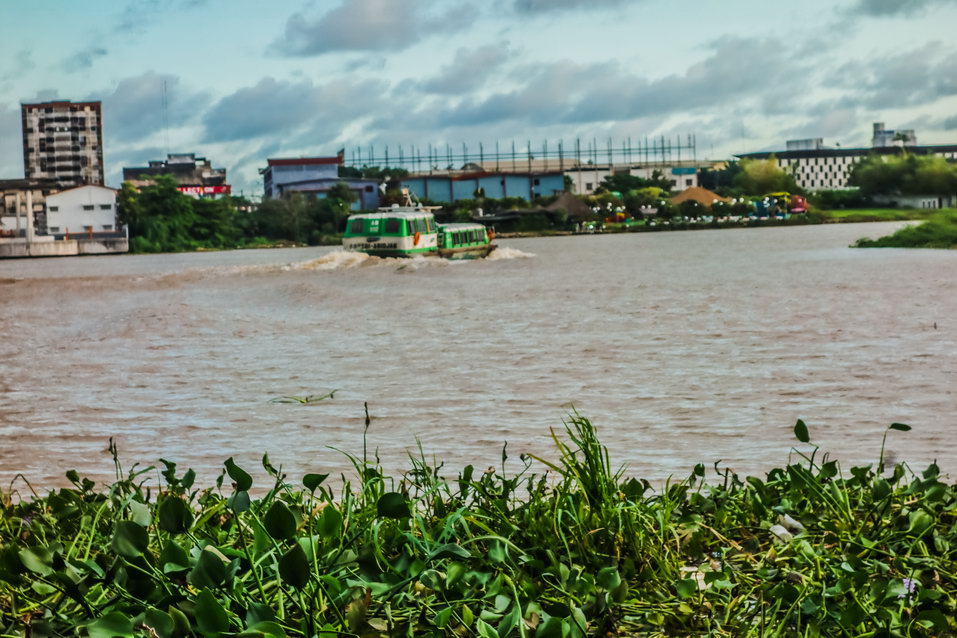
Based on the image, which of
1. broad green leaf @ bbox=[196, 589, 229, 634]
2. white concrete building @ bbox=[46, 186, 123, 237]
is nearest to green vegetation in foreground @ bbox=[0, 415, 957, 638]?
broad green leaf @ bbox=[196, 589, 229, 634]

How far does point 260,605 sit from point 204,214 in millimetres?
70311

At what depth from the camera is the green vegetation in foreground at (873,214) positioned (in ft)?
253

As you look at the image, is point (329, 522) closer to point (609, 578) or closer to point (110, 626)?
point (110, 626)

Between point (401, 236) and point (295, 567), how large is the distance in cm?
2834

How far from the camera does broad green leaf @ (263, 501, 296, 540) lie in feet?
5.77

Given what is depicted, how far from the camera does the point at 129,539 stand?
1.83m

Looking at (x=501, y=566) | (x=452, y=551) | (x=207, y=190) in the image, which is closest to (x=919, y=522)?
(x=501, y=566)

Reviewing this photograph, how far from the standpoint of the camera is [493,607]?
198 cm

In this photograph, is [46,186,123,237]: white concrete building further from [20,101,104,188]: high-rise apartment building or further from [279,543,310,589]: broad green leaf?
[279,543,310,589]: broad green leaf

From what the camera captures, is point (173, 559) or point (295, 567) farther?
point (173, 559)

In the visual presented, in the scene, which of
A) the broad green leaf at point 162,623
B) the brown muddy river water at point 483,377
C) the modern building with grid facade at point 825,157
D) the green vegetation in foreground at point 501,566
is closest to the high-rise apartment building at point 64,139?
the modern building with grid facade at point 825,157

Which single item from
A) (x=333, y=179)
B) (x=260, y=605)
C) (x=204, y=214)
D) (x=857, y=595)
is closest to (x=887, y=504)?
(x=857, y=595)

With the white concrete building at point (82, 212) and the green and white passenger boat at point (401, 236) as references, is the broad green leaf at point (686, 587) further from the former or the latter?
the white concrete building at point (82, 212)

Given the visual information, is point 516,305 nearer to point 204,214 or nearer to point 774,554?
point 774,554
